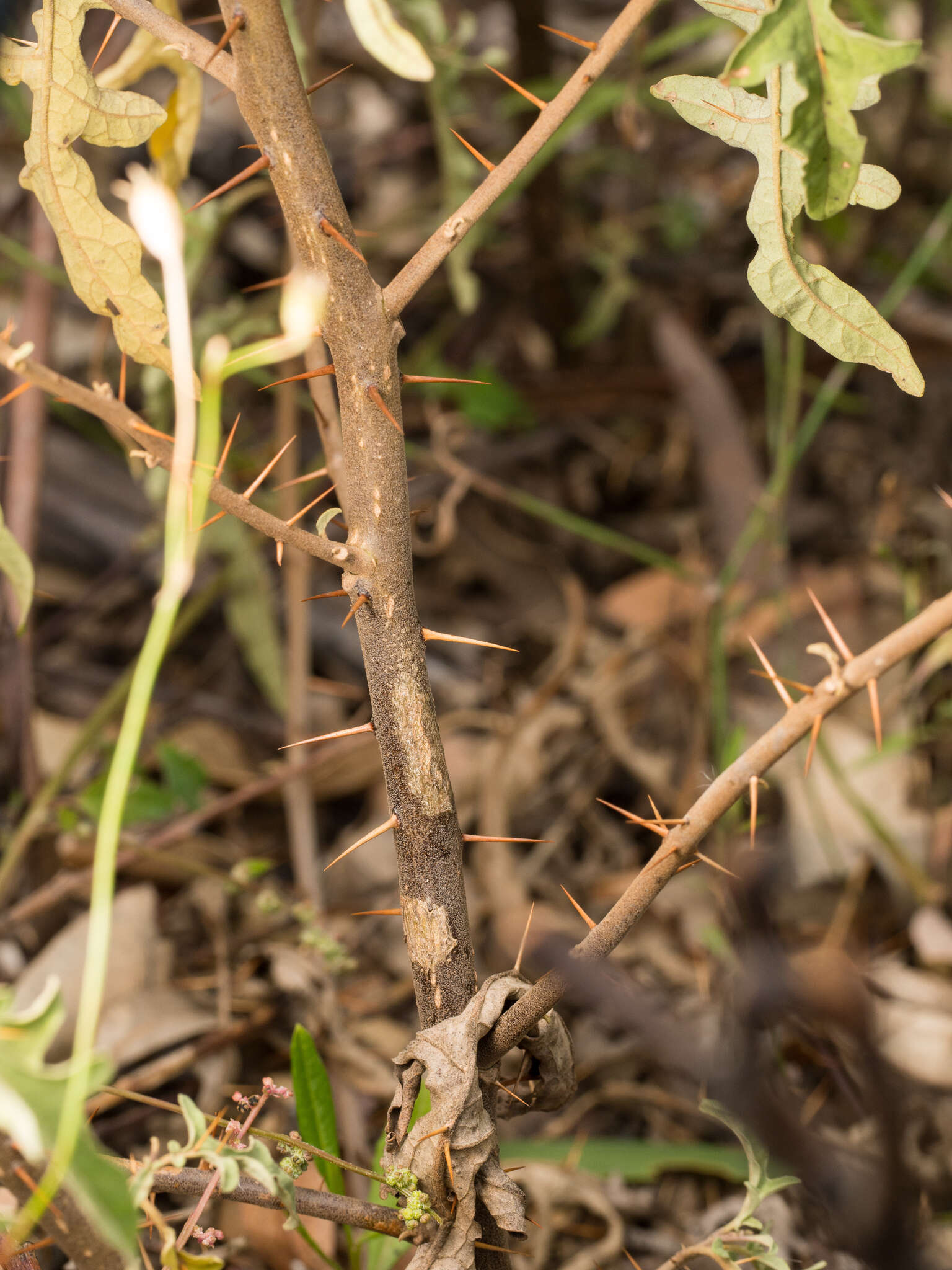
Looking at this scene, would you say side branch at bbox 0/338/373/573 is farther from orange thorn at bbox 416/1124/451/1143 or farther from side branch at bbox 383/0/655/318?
orange thorn at bbox 416/1124/451/1143

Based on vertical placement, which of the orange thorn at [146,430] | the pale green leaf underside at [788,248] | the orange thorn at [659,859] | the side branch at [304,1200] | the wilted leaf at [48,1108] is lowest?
the side branch at [304,1200]

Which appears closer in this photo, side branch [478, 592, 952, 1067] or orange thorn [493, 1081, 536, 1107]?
side branch [478, 592, 952, 1067]

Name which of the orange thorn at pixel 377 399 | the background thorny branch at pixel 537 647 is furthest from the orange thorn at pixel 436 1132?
the orange thorn at pixel 377 399

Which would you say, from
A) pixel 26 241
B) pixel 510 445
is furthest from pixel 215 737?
pixel 26 241

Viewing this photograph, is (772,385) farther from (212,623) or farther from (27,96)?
(27,96)

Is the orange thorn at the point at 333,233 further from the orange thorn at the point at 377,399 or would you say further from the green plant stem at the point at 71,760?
the green plant stem at the point at 71,760

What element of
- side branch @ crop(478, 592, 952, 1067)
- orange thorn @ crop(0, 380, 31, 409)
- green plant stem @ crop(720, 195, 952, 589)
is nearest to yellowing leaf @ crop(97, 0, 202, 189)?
orange thorn @ crop(0, 380, 31, 409)
